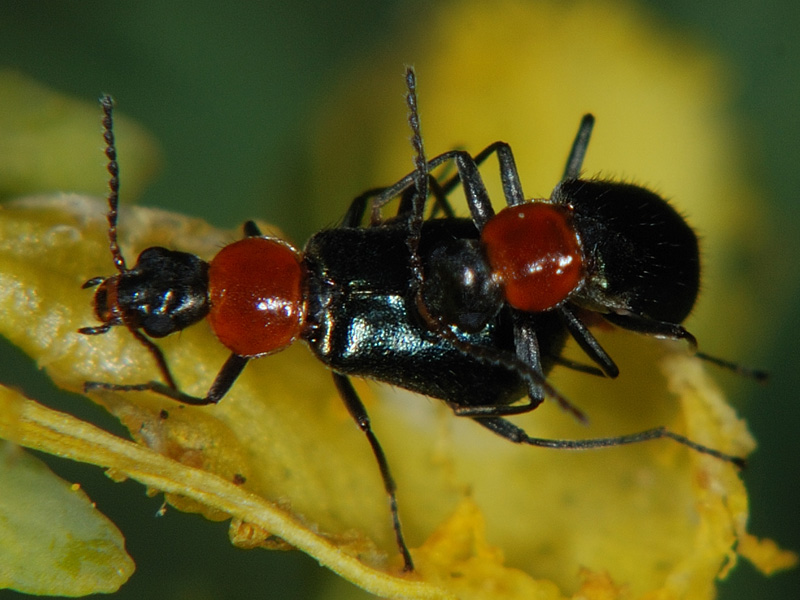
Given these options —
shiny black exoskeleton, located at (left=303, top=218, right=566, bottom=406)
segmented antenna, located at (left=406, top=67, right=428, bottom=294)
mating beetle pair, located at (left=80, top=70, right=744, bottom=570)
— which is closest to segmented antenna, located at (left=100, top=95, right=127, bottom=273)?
mating beetle pair, located at (left=80, top=70, right=744, bottom=570)

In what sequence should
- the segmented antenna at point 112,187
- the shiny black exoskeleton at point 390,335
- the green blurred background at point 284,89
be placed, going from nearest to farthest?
the segmented antenna at point 112,187 < the shiny black exoskeleton at point 390,335 < the green blurred background at point 284,89

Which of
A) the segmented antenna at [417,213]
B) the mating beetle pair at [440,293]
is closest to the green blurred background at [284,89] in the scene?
the mating beetle pair at [440,293]

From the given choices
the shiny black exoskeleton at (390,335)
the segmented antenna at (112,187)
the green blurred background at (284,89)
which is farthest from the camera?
the green blurred background at (284,89)

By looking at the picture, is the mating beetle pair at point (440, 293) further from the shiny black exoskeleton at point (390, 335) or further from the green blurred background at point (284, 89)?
the green blurred background at point (284, 89)

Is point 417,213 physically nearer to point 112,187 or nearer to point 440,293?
point 440,293

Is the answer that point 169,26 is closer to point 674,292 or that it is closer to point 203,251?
point 203,251

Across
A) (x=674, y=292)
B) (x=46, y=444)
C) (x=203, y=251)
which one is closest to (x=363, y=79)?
(x=203, y=251)
